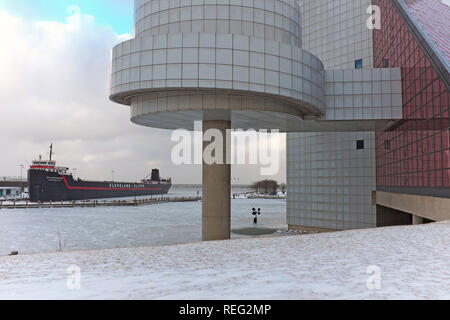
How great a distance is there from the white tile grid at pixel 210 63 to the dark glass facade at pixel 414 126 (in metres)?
7.99

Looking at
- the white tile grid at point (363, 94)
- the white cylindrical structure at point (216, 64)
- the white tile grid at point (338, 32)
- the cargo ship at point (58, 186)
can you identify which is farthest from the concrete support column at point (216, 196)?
the cargo ship at point (58, 186)

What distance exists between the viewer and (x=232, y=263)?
10570 mm

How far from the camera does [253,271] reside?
9.41 metres

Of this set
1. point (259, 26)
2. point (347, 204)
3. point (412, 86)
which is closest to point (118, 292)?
point (259, 26)

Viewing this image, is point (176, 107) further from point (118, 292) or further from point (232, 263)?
point (118, 292)

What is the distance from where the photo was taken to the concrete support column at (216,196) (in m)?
25.8

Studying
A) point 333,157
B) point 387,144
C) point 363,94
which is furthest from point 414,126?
point 333,157

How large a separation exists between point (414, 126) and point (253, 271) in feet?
63.8

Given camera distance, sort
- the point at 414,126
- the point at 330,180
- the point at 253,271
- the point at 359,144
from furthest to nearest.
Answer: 1. the point at 330,180
2. the point at 359,144
3. the point at 414,126
4. the point at 253,271

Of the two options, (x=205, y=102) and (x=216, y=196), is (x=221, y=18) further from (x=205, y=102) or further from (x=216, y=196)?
(x=216, y=196)

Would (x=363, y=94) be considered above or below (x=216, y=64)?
below

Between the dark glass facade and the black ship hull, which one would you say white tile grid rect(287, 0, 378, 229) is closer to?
the dark glass facade

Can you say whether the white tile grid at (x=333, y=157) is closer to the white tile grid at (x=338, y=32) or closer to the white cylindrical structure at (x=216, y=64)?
the white tile grid at (x=338, y=32)

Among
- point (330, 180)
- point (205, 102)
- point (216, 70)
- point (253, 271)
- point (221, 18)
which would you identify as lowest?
point (253, 271)
